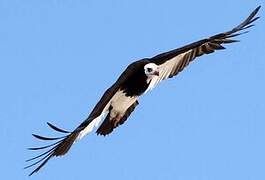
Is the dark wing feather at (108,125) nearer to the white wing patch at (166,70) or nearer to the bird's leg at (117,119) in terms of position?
the bird's leg at (117,119)

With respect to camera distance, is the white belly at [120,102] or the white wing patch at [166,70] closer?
the white belly at [120,102]

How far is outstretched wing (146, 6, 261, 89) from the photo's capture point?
67.7ft

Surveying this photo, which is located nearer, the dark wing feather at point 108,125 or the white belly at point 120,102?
the white belly at point 120,102

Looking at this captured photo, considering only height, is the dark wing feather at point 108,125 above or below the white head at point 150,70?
below

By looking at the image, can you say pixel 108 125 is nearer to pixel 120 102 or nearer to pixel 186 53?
pixel 120 102

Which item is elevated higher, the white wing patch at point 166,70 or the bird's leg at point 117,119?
the white wing patch at point 166,70

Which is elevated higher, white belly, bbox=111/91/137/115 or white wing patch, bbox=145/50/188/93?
white wing patch, bbox=145/50/188/93

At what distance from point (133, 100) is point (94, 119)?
2013mm

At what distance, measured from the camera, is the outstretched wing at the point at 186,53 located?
20.6 meters

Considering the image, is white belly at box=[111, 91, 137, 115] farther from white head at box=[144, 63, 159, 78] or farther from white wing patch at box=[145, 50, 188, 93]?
white head at box=[144, 63, 159, 78]

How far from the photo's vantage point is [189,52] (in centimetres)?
2134

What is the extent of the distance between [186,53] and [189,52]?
7 centimetres

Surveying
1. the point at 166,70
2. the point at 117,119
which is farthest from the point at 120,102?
the point at 166,70

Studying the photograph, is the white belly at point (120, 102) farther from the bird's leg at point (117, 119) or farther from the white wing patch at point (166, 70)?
the white wing patch at point (166, 70)
